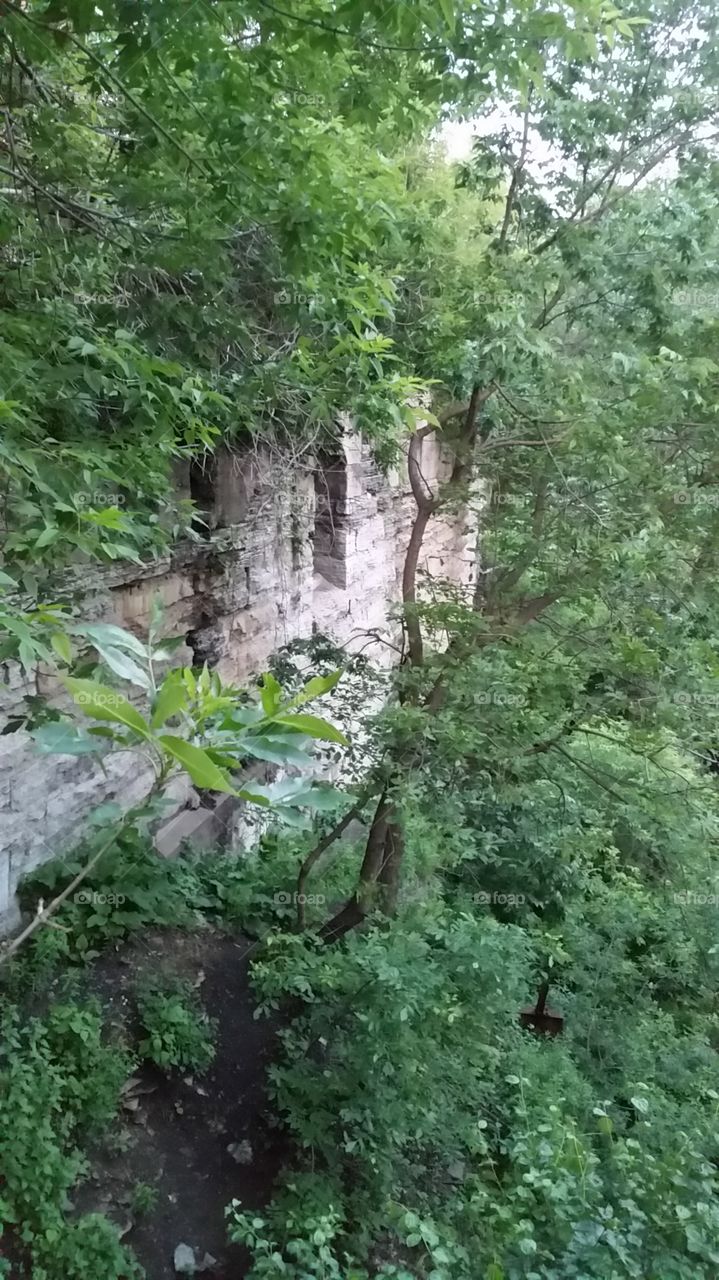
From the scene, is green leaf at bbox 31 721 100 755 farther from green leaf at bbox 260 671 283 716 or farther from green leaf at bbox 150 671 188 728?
green leaf at bbox 260 671 283 716

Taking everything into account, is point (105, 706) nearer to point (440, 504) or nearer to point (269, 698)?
point (269, 698)

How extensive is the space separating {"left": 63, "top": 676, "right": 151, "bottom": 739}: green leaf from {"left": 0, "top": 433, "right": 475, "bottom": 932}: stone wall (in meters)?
2.09

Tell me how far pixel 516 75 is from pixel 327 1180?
394 centimetres

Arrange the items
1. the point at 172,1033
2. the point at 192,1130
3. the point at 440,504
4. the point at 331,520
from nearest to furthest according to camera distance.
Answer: the point at 192,1130
the point at 172,1033
the point at 440,504
the point at 331,520

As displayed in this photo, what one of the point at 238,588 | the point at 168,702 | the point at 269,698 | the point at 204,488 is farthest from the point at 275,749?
the point at 238,588

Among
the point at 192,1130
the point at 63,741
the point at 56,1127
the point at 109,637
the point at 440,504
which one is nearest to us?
the point at 63,741

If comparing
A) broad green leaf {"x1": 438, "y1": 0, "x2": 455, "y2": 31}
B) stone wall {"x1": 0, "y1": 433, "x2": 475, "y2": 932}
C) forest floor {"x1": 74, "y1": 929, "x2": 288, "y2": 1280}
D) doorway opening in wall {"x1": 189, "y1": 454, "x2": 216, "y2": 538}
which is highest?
broad green leaf {"x1": 438, "y1": 0, "x2": 455, "y2": 31}

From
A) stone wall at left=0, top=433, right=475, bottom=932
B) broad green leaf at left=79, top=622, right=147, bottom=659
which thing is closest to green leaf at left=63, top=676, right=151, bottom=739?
broad green leaf at left=79, top=622, right=147, bottom=659

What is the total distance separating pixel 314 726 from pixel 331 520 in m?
5.31

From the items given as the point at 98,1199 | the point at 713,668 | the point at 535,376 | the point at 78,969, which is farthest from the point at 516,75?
the point at 98,1199

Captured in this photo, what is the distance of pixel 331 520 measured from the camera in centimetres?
646

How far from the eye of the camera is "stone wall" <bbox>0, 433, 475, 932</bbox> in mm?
3842

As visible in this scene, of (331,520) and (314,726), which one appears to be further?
(331,520)

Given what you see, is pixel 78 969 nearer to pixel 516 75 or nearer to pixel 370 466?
pixel 516 75
